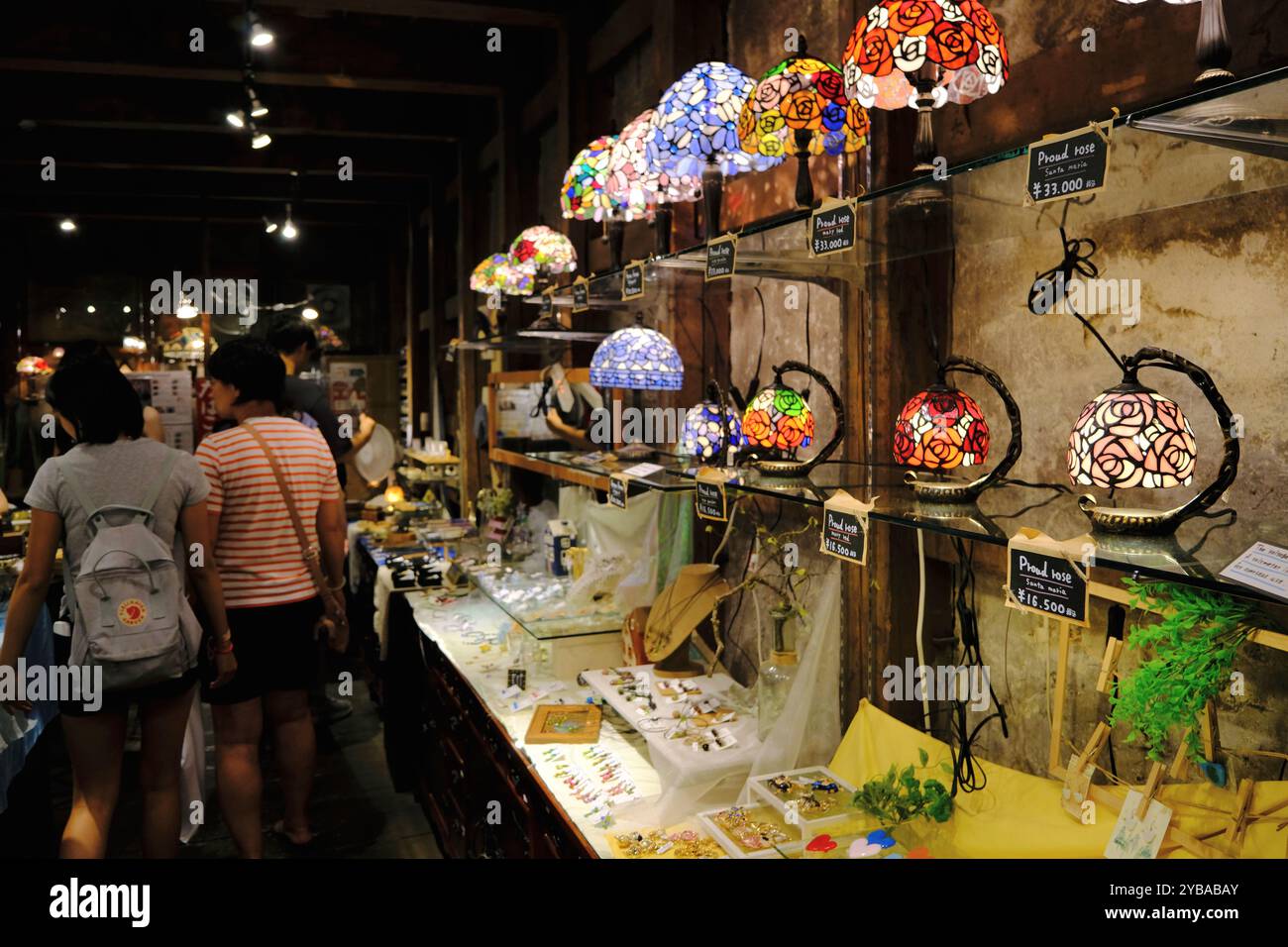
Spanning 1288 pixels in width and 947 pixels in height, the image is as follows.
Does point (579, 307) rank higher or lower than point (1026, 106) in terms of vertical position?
lower

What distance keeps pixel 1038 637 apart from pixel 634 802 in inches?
41.8

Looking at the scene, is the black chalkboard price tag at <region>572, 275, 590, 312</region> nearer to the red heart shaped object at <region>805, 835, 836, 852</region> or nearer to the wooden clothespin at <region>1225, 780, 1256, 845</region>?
the red heart shaped object at <region>805, 835, 836, 852</region>

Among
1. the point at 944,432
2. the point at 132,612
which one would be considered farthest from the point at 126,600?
the point at 944,432

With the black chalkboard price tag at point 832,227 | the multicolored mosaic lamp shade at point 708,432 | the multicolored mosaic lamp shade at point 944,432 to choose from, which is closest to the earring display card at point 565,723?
the multicolored mosaic lamp shade at point 708,432

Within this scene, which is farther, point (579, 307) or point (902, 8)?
point (579, 307)

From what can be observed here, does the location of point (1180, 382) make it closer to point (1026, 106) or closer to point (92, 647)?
point (1026, 106)

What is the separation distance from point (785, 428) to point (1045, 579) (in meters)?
0.94

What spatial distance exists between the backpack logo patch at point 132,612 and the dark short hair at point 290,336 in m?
1.95

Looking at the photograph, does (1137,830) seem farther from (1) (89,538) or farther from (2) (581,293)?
(1) (89,538)

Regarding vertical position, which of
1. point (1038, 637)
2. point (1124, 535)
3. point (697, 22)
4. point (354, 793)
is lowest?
point (354, 793)

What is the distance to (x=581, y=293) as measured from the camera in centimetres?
326
